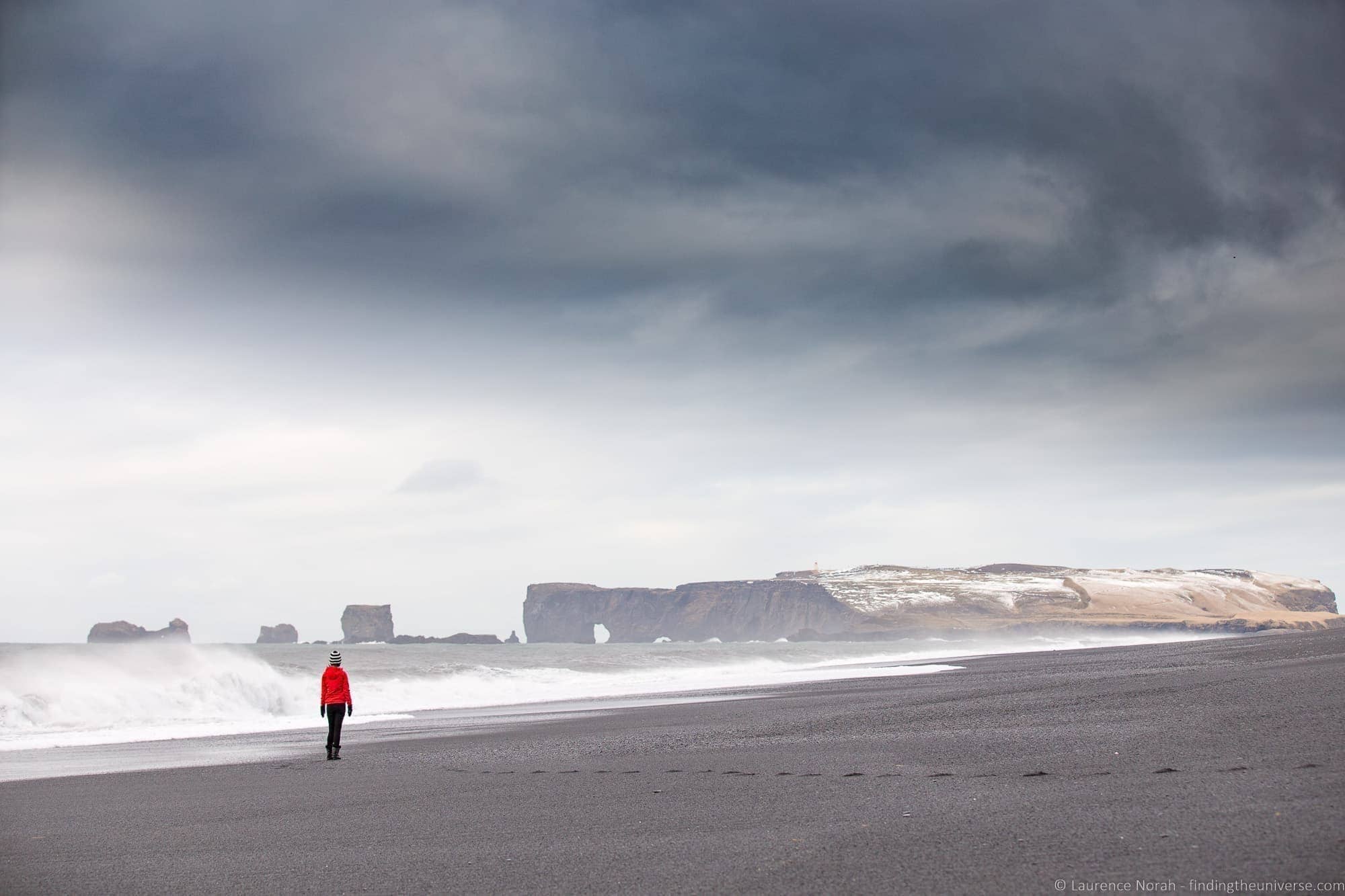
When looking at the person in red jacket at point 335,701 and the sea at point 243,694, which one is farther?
the sea at point 243,694

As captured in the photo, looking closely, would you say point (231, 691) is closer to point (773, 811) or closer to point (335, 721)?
point (335, 721)

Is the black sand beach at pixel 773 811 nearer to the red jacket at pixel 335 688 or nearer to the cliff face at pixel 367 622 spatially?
the red jacket at pixel 335 688

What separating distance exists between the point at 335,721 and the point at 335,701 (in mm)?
435

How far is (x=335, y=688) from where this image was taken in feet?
49.7

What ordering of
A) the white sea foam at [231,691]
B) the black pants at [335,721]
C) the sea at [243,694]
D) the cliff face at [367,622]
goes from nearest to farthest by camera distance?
the black pants at [335,721] → the sea at [243,694] → the white sea foam at [231,691] → the cliff face at [367,622]

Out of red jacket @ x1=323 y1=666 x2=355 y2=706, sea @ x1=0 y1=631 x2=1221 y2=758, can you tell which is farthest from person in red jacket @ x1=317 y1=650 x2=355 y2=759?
sea @ x1=0 y1=631 x2=1221 y2=758

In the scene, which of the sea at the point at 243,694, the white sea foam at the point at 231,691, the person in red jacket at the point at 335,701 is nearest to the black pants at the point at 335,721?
the person in red jacket at the point at 335,701


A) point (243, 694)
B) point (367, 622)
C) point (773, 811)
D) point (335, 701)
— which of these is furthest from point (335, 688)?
point (367, 622)

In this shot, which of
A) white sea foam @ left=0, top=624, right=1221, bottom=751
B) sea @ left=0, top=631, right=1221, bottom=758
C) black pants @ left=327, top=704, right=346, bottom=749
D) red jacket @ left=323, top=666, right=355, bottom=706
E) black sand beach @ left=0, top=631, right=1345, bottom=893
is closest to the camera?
black sand beach @ left=0, top=631, right=1345, bottom=893

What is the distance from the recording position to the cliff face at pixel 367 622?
18188cm

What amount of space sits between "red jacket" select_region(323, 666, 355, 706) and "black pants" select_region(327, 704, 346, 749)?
3.5 inches

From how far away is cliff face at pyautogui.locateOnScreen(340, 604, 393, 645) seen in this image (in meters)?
182

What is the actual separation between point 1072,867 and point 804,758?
571 centimetres

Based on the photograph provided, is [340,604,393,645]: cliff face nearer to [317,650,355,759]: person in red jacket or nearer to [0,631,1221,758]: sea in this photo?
[0,631,1221,758]: sea
